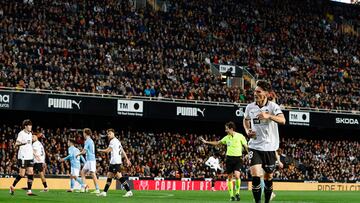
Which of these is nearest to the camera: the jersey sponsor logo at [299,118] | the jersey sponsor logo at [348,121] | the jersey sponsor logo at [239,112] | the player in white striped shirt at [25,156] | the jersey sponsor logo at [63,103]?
the player in white striped shirt at [25,156]

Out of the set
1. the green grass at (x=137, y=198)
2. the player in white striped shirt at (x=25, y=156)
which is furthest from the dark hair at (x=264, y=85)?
the player in white striped shirt at (x=25, y=156)

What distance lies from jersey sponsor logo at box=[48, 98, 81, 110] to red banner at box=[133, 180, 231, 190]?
705 centimetres

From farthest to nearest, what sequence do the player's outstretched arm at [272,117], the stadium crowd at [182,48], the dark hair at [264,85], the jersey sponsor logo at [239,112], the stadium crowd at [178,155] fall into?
1. the jersey sponsor logo at [239,112]
2. the stadium crowd at [182,48]
3. the stadium crowd at [178,155]
4. the dark hair at [264,85]
5. the player's outstretched arm at [272,117]

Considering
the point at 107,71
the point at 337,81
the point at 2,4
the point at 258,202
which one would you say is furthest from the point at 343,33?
the point at 258,202

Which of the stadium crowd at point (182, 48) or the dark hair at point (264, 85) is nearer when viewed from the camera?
the dark hair at point (264, 85)

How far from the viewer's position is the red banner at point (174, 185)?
135 ft

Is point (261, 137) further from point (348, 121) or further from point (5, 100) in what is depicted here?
point (348, 121)

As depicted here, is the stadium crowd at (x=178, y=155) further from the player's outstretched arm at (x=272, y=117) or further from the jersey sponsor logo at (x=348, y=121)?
the player's outstretched arm at (x=272, y=117)

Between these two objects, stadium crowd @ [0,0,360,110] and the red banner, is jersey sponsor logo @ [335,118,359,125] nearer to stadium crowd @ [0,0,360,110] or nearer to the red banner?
stadium crowd @ [0,0,360,110]

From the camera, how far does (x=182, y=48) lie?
55219 mm

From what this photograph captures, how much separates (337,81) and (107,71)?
20.2m

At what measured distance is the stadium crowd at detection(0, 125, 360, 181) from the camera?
42.9 metres

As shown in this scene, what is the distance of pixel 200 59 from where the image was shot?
55.1 meters

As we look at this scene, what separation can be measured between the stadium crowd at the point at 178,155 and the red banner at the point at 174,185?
8.63ft
